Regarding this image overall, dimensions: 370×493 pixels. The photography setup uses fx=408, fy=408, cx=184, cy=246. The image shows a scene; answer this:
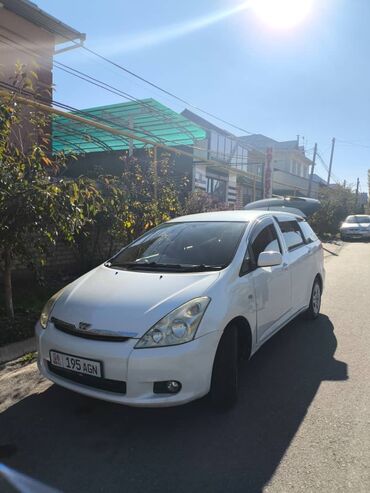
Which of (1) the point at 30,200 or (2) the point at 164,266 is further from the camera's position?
(1) the point at 30,200

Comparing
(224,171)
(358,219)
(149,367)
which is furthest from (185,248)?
(358,219)

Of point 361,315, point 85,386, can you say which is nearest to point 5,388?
point 85,386

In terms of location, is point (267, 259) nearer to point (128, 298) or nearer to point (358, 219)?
point (128, 298)

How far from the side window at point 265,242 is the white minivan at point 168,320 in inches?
0.9

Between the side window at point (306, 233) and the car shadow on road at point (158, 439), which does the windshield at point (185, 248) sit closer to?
the car shadow on road at point (158, 439)

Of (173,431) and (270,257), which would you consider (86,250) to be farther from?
(173,431)

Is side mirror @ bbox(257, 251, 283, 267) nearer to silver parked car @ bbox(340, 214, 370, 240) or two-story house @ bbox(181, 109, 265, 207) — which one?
two-story house @ bbox(181, 109, 265, 207)

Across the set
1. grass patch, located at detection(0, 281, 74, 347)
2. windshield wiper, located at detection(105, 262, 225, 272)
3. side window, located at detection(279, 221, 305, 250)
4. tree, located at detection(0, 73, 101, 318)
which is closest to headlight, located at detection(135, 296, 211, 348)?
windshield wiper, located at detection(105, 262, 225, 272)

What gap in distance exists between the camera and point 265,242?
4.43 metres

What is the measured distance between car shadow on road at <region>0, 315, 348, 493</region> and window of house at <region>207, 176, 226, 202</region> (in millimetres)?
16672

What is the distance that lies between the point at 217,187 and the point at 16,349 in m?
17.1

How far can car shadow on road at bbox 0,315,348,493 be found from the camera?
8.15 feet

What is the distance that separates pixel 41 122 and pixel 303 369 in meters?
4.07

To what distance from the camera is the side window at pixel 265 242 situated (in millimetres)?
4121
